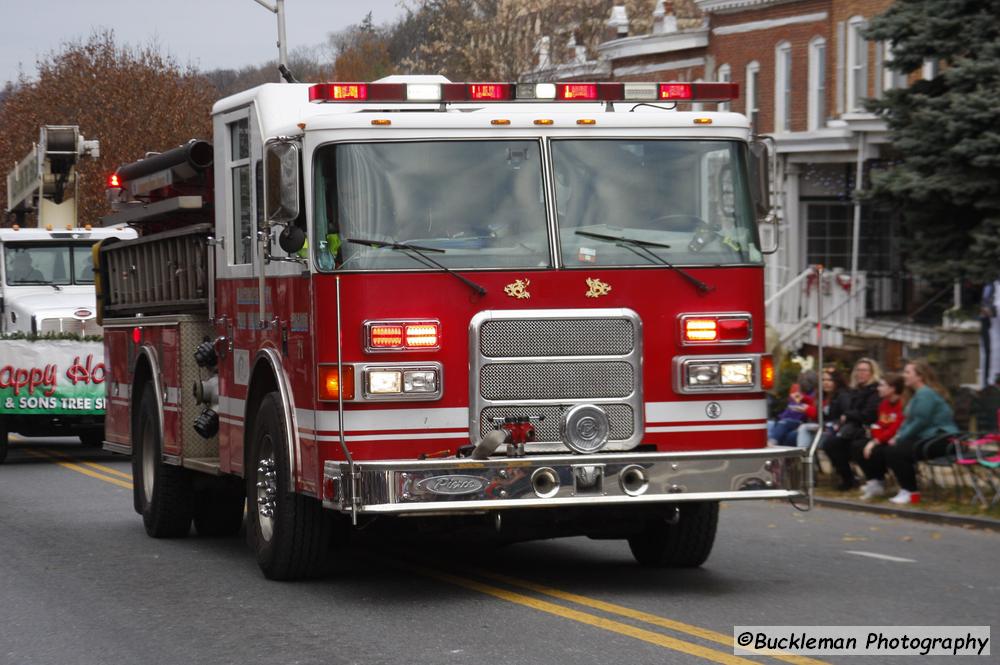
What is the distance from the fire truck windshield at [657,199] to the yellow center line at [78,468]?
9.59m

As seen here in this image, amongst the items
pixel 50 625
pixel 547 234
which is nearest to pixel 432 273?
pixel 547 234

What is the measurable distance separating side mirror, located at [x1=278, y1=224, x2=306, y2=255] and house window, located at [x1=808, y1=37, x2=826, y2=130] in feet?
76.3

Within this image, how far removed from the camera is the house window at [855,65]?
3014 centimetres

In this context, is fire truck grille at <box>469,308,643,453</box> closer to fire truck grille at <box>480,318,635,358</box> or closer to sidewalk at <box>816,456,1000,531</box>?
fire truck grille at <box>480,318,635,358</box>

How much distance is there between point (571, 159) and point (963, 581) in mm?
3669

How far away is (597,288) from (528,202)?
630mm

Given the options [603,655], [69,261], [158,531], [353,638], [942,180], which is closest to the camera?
[603,655]

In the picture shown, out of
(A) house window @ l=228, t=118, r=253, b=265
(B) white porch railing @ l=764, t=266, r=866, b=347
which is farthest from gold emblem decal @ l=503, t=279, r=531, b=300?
(B) white porch railing @ l=764, t=266, r=866, b=347

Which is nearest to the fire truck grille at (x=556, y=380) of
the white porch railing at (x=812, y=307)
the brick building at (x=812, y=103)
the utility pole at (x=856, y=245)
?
the white porch railing at (x=812, y=307)

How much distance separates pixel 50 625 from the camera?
9.52 metres

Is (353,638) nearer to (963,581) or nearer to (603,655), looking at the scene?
(603,655)

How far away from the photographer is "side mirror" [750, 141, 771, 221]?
1007 centimetres

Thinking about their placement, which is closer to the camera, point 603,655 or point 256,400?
point 603,655

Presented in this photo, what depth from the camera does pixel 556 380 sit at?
9562 millimetres
